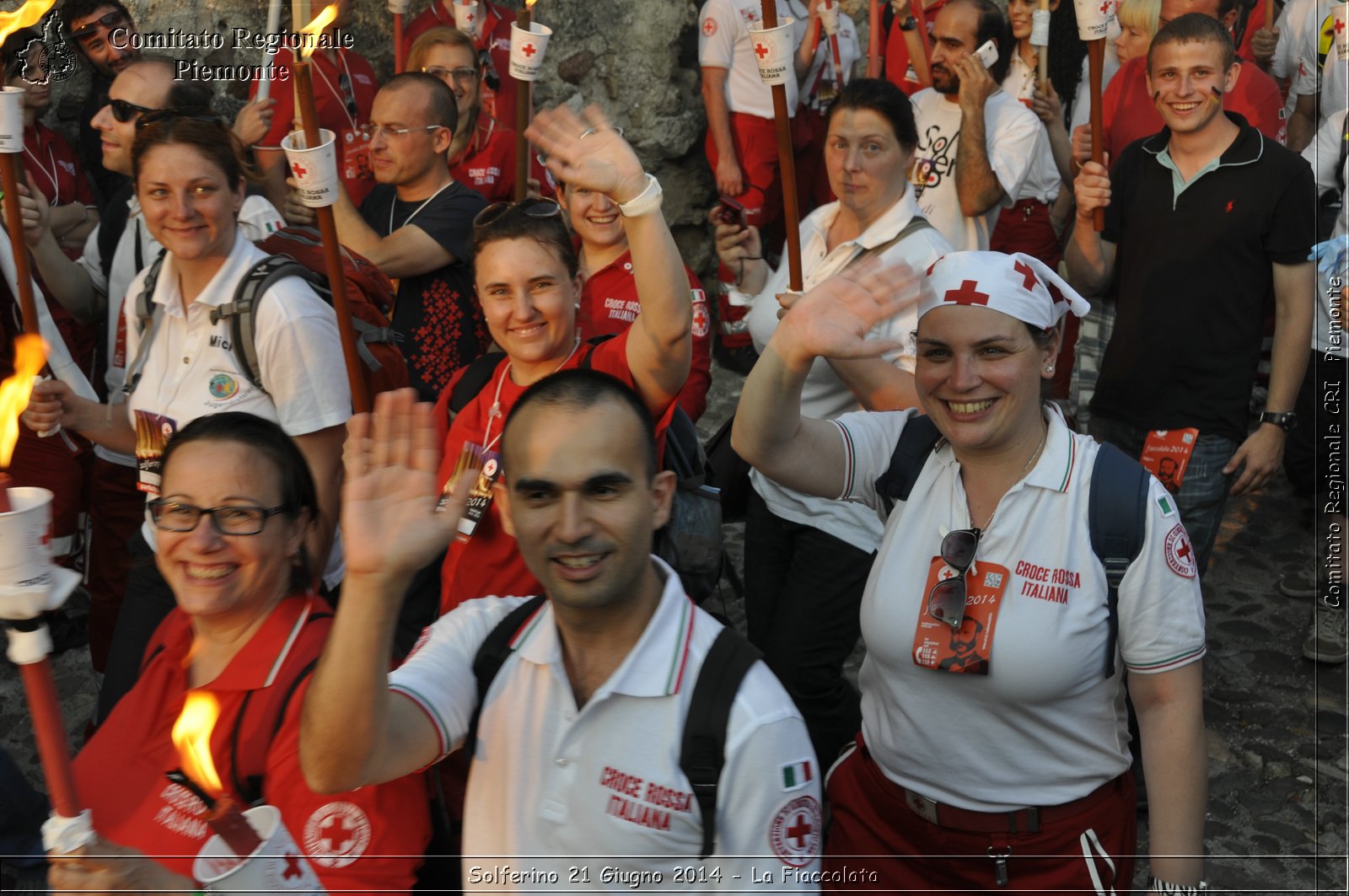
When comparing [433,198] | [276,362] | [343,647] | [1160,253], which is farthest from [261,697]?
[1160,253]

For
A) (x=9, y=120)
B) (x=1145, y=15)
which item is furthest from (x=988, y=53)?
(x=9, y=120)

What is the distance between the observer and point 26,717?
505cm

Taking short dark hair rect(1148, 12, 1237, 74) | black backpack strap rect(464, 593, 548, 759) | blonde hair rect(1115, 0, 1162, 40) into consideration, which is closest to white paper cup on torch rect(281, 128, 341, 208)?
black backpack strap rect(464, 593, 548, 759)

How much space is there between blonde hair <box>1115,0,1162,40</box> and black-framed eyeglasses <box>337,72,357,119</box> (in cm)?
391

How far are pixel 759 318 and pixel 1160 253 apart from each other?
140 cm

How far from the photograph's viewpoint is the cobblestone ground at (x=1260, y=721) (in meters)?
4.24

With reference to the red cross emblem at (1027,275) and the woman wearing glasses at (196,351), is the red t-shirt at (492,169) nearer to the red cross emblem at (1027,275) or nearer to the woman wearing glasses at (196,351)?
the woman wearing glasses at (196,351)

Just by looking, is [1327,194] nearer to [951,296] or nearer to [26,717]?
[951,296]

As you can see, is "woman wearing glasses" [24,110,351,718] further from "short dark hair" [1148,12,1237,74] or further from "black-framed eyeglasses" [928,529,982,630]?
"short dark hair" [1148,12,1237,74]

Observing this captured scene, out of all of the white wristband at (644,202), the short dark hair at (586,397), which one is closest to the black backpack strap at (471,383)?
the white wristband at (644,202)

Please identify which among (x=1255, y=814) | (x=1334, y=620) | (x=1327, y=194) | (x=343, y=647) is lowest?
(x=1255, y=814)

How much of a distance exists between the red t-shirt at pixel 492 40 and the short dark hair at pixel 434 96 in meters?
1.59

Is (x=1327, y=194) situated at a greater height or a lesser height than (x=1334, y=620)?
greater

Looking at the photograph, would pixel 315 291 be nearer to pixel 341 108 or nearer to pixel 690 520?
pixel 690 520
